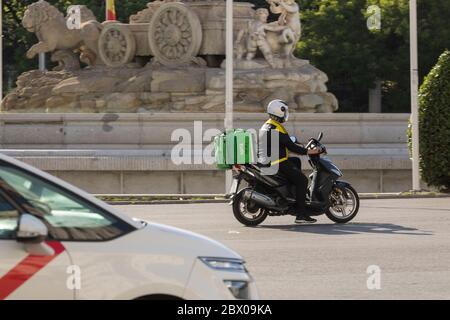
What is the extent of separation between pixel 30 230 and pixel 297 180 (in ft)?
34.2

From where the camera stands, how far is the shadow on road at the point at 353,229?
15.2m

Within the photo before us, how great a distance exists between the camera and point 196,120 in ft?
89.1

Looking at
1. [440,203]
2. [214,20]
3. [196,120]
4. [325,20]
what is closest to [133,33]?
[214,20]

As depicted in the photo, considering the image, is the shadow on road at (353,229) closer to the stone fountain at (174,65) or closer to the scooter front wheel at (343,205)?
the scooter front wheel at (343,205)

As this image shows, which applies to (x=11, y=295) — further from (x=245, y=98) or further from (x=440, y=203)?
(x=245, y=98)

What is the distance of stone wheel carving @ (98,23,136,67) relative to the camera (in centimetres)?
3064

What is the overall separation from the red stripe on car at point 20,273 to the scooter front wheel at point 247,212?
10078mm

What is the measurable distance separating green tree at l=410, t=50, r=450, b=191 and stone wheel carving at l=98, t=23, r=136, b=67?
9316 mm

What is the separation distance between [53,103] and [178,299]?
24.3 m

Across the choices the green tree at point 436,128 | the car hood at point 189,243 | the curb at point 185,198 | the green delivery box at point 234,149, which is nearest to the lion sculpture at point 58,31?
the curb at point 185,198

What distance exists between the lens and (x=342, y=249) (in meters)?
13.3

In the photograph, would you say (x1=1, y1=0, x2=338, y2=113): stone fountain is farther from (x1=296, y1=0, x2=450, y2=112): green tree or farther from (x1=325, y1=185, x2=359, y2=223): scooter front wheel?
(x1=296, y1=0, x2=450, y2=112): green tree

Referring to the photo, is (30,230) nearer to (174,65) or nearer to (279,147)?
(279,147)

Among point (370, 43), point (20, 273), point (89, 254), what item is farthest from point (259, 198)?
point (370, 43)
